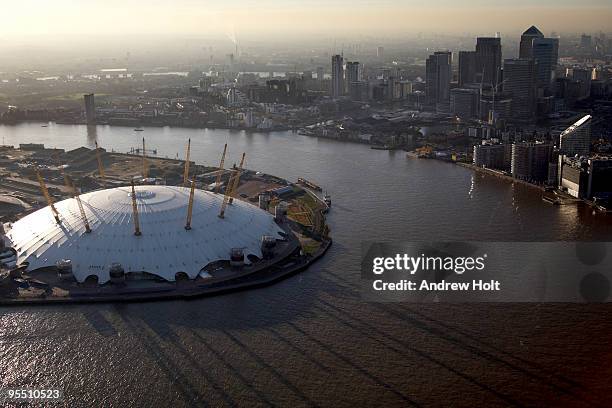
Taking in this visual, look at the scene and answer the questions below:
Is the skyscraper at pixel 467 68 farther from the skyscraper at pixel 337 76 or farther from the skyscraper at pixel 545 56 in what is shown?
the skyscraper at pixel 337 76

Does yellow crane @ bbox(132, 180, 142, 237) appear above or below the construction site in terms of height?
above

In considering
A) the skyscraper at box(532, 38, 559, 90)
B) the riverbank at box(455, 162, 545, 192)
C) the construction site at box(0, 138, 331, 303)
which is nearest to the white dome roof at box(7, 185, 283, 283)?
the construction site at box(0, 138, 331, 303)

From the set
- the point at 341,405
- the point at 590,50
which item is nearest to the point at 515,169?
the point at 341,405

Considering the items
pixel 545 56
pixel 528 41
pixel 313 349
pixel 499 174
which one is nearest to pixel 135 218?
pixel 313 349

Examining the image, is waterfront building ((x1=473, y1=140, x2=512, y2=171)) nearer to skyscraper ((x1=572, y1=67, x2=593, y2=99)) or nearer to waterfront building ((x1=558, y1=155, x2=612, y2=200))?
waterfront building ((x1=558, y1=155, x2=612, y2=200))

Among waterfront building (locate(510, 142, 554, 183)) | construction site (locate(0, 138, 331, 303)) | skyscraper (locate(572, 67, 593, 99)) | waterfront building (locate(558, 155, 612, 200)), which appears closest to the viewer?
construction site (locate(0, 138, 331, 303))

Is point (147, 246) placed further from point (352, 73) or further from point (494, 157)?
point (352, 73)
